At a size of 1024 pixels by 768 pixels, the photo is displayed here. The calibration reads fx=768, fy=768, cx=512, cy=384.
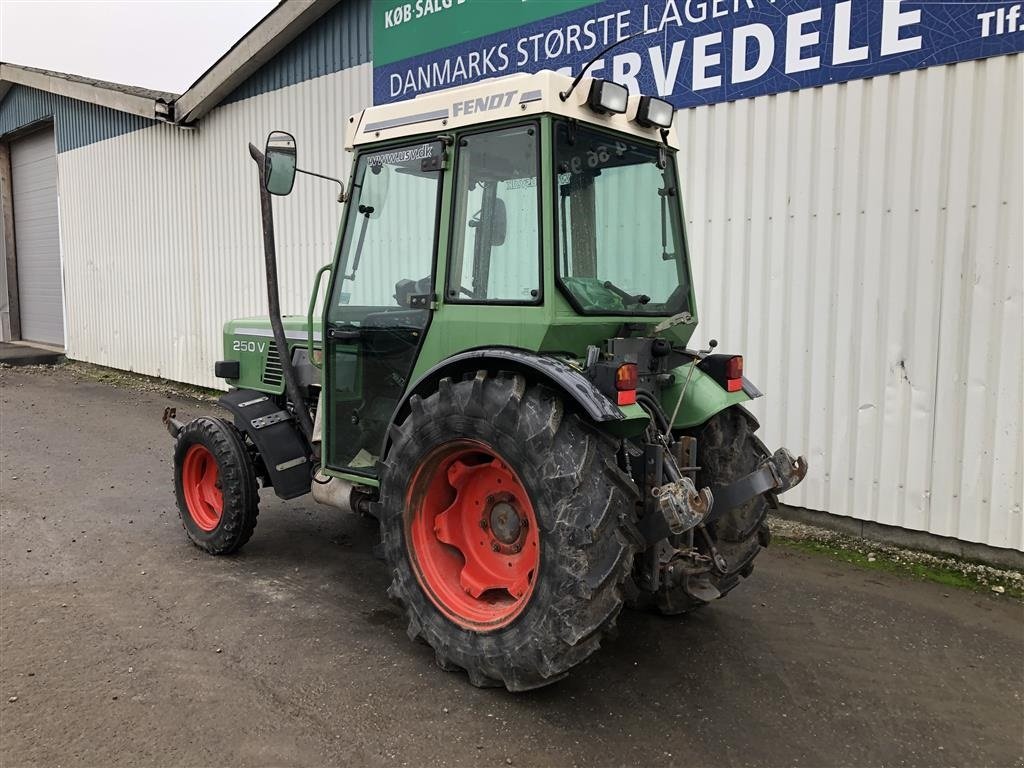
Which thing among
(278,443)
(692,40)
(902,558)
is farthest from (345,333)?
(902,558)

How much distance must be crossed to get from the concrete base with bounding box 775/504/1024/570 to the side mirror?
408 cm

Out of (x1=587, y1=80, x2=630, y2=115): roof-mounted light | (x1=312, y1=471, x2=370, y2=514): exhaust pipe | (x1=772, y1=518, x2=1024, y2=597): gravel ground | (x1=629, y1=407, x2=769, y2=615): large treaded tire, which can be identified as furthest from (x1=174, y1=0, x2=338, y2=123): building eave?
(x1=772, y1=518, x2=1024, y2=597): gravel ground

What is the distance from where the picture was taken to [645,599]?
4.12 m

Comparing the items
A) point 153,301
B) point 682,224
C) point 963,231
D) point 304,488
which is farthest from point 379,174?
point 153,301

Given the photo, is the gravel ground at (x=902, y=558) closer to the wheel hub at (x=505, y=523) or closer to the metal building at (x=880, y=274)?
the metal building at (x=880, y=274)

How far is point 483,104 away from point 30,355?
14.5m

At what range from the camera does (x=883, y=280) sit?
16.5 ft

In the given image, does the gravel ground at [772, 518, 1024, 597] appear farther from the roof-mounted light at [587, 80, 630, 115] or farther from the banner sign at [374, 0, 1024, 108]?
the roof-mounted light at [587, 80, 630, 115]

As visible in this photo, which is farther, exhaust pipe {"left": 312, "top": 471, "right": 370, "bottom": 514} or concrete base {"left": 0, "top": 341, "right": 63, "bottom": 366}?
concrete base {"left": 0, "top": 341, "right": 63, "bottom": 366}

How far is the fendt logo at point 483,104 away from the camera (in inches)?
128

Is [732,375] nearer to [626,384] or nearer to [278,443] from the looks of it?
[626,384]

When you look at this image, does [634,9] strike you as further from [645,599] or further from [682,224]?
[645,599]

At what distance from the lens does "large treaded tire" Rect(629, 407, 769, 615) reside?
144 inches

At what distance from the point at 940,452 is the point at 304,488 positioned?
398cm
